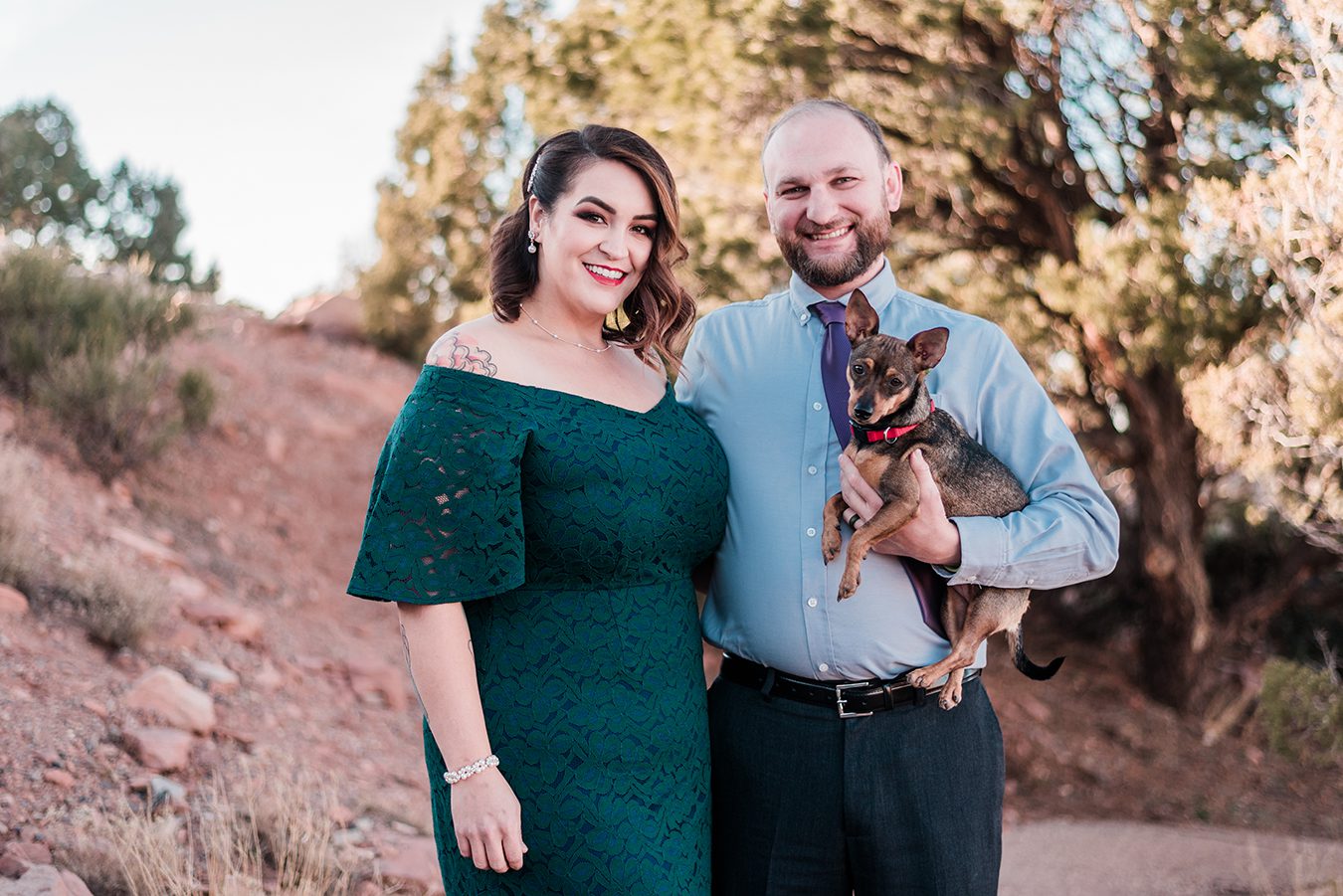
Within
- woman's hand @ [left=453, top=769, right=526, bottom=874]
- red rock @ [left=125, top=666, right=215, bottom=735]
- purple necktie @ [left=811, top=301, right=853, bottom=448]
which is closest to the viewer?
woman's hand @ [left=453, top=769, right=526, bottom=874]

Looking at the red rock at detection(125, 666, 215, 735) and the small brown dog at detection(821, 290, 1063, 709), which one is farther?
the red rock at detection(125, 666, 215, 735)

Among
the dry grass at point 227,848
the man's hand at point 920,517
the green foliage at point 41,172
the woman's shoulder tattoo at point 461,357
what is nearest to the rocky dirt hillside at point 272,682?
the dry grass at point 227,848

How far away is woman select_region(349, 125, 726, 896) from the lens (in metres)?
2.38

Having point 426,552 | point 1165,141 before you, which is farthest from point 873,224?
point 1165,141

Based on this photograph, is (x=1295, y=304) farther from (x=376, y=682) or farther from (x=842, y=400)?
(x=376, y=682)

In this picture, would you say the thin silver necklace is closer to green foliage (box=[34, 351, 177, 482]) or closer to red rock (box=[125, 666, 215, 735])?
red rock (box=[125, 666, 215, 735])

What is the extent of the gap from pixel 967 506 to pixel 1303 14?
409 cm

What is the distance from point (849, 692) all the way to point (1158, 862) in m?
5.38

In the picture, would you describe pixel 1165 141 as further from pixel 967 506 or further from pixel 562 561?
pixel 562 561

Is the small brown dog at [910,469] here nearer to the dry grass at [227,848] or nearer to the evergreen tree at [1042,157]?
the dry grass at [227,848]

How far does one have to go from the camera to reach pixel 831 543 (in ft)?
8.98

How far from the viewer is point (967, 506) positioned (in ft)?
9.27

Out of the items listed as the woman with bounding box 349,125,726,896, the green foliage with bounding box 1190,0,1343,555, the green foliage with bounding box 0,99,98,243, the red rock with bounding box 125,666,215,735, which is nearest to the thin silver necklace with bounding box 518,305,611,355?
the woman with bounding box 349,125,726,896

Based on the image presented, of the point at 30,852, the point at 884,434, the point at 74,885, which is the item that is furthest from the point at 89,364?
the point at 884,434
